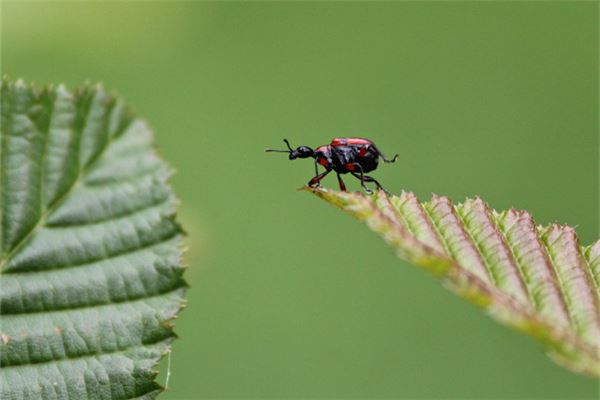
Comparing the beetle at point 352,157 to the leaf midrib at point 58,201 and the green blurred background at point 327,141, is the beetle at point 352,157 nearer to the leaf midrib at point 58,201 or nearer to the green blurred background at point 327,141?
the leaf midrib at point 58,201

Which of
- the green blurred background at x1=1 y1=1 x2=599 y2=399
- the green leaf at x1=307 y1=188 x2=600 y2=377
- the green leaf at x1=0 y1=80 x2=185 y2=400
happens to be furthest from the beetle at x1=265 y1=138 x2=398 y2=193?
the green blurred background at x1=1 y1=1 x2=599 y2=399

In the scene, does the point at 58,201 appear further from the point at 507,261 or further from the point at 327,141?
the point at 327,141

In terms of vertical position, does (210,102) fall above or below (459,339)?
above

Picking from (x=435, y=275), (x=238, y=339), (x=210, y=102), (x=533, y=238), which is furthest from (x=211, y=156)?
(x=435, y=275)

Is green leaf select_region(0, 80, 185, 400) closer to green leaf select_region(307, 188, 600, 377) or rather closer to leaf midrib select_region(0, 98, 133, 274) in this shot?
leaf midrib select_region(0, 98, 133, 274)

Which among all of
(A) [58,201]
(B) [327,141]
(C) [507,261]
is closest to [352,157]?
(A) [58,201]

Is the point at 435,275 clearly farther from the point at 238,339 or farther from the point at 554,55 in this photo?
the point at 554,55
